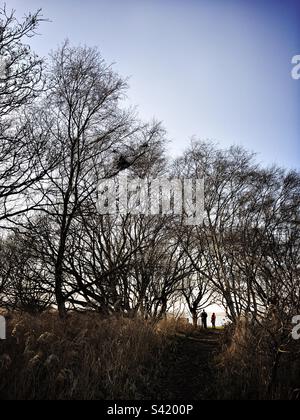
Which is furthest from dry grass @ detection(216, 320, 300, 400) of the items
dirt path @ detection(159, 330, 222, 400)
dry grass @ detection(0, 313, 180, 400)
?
dry grass @ detection(0, 313, 180, 400)

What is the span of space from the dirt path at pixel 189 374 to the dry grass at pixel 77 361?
0.31m

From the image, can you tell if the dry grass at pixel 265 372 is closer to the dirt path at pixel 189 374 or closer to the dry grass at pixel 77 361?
the dirt path at pixel 189 374

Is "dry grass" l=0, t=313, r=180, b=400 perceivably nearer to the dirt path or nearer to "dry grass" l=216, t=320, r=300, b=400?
the dirt path

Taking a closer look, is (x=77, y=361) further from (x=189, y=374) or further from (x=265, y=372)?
(x=265, y=372)

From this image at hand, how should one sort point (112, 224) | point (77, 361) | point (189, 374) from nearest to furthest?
point (77, 361) < point (189, 374) < point (112, 224)

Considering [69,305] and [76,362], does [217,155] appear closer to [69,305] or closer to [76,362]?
[69,305]

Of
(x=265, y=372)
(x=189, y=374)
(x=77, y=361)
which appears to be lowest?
(x=189, y=374)

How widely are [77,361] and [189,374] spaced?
3034 millimetres

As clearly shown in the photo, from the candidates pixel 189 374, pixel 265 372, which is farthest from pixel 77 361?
pixel 265 372

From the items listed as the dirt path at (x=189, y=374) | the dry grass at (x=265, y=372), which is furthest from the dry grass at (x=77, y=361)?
the dry grass at (x=265, y=372)

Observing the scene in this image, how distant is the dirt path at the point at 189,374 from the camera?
6.50 metres

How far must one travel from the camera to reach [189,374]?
7.94 metres

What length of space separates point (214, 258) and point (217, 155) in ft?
15.4
